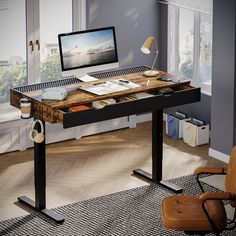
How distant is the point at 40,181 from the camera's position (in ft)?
23.7

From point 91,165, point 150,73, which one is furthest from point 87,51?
point 91,165

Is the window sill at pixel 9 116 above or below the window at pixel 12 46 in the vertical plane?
below

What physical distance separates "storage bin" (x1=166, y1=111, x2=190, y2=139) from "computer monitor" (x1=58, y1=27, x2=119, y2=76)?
1.67m

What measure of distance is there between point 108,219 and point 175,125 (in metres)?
2.39

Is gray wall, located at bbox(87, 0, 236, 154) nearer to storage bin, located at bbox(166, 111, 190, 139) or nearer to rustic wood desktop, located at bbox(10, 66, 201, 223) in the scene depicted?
storage bin, located at bbox(166, 111, 190, 139)

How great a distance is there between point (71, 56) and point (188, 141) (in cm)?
219

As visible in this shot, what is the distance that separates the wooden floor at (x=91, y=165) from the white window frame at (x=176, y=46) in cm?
74

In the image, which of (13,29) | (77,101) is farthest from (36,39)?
(77,101)

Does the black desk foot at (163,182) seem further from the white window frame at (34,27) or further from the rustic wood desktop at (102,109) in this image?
the white window frame at (34,27)

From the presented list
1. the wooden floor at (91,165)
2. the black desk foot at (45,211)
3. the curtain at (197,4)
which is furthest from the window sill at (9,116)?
the curtain at (197,4)

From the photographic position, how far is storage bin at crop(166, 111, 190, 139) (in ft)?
30.5

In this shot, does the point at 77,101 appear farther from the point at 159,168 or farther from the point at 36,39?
the point at 36,39

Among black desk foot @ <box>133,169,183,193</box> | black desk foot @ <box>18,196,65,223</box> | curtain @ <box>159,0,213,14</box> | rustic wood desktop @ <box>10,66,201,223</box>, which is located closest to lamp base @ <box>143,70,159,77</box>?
rustic wood desktop @ <box>10,66,201,223</box>

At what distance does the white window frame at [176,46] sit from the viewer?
9281 mm
